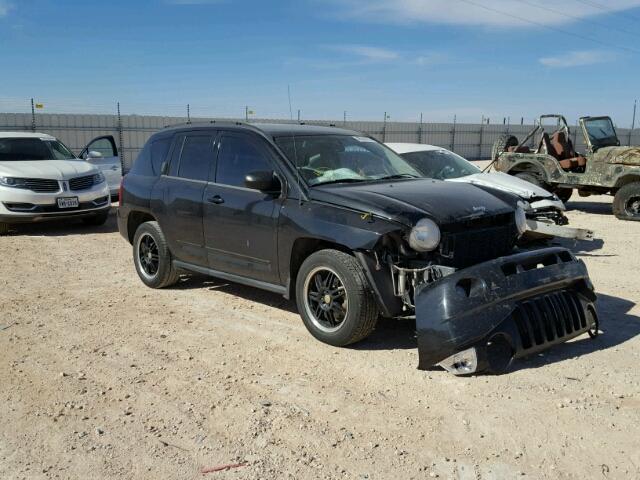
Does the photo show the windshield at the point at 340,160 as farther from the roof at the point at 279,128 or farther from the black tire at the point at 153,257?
the black tire at the point at 153,257

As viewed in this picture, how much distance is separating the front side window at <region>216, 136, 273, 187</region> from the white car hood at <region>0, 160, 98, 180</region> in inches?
242

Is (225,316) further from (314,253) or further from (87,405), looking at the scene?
(87,405)

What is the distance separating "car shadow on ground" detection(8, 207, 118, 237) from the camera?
437 inches

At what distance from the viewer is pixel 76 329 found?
557 cm

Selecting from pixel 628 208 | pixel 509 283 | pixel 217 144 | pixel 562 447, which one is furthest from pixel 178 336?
pixel 628 208

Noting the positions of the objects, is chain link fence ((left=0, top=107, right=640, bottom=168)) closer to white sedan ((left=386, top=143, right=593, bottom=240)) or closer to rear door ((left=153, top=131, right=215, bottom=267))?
white sedan ((left=386, top=143, right=593, bottom=240))

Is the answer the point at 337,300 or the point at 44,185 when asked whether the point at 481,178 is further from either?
the point at 44,185

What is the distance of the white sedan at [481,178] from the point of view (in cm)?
902

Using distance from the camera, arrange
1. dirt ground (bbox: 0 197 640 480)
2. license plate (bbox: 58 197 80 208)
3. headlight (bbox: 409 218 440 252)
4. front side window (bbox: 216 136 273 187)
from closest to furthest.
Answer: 1. dirt ground (bbox: 0 197 640 480)
2. headlight (bbox: 409 218 440 252)
3. front side window (bbox: 216 136 273 187)
4. license plate (bbox: 58 197 80 208)

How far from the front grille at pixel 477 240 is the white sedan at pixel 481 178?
2.97m

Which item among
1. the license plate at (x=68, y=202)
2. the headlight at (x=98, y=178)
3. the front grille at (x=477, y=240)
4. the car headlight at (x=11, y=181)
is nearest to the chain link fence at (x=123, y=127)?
the headlight at (x=98, y=178)

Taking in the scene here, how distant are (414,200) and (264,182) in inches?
50.6

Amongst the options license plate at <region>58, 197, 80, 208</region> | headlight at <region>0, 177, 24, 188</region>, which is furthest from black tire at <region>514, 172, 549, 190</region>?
headlight at <region>0, 177, 24, 188</region>

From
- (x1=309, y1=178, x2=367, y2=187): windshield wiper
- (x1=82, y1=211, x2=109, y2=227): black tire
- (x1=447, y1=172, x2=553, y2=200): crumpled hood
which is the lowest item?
(x1=82, y1=211, x2=109, y2=227): black tire
